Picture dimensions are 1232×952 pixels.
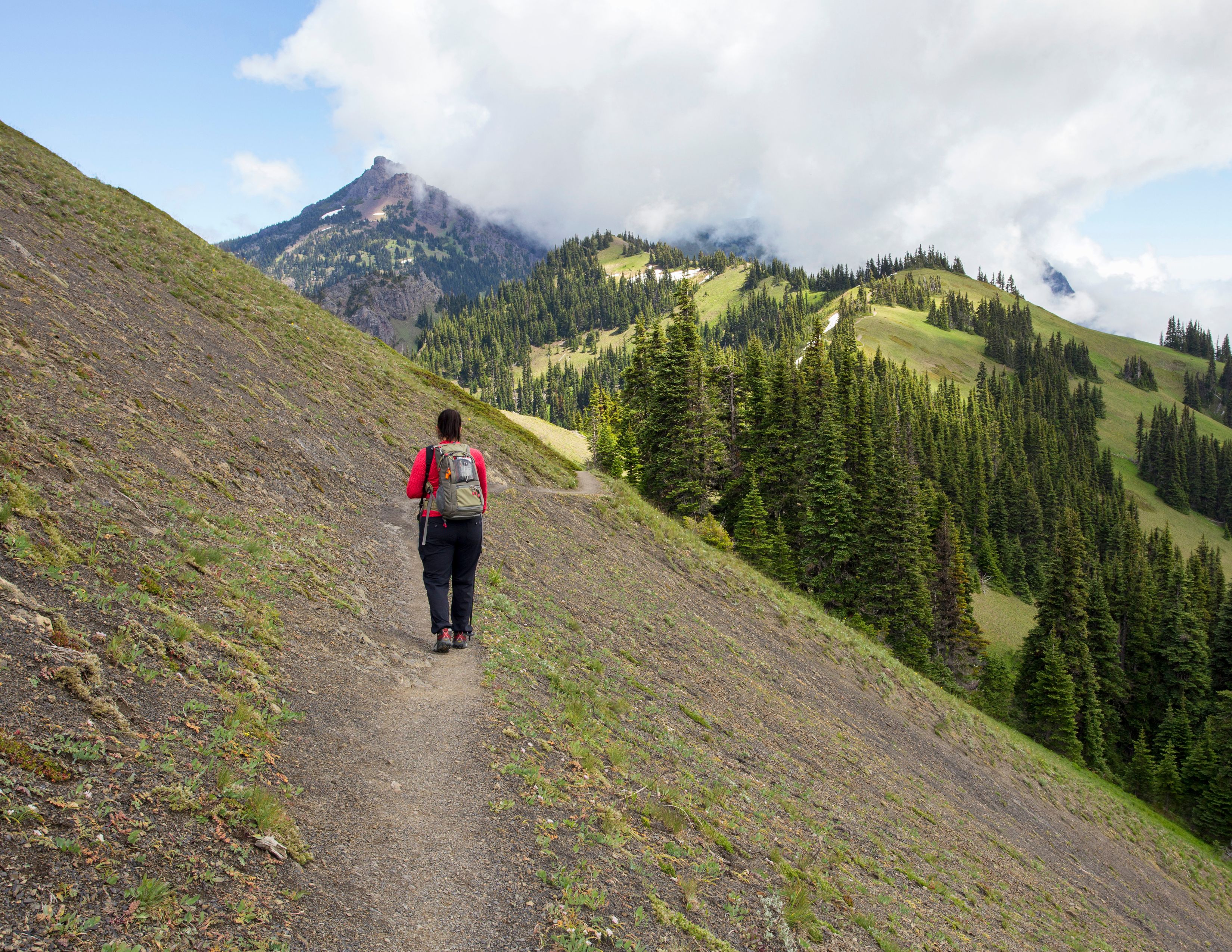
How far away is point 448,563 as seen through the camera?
9.63m

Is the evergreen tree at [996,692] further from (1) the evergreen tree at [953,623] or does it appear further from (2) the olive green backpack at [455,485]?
(2) the olive green backpack at [455,485]

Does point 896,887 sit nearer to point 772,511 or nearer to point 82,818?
point 82,818

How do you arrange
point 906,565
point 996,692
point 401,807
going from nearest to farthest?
point 401,807
point 906,565
point 996,692

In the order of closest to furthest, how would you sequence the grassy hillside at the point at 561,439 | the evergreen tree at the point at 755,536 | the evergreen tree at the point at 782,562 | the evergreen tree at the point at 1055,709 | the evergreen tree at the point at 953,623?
the evergreen tree at the point at 755,536
the evergreen tree at the point at 782,562
the evergreen tree at the point at 1055,709
the evergreen tree at the point at 953,623
the grassy hillside at the point at 561,439

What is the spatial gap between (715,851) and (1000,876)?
13337 millimetres

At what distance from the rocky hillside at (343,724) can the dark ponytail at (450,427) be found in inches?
131

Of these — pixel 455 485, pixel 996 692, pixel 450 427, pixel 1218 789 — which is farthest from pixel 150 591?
pixel 1218 789

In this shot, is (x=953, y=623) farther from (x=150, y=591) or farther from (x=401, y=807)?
(x=150, y=591)

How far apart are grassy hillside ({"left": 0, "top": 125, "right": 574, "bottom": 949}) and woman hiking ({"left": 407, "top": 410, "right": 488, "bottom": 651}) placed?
62.1 inches

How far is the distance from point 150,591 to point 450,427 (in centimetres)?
427

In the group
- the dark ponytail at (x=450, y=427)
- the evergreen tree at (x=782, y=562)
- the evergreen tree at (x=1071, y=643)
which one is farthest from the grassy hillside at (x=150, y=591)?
the evergreen tree at (x=1071, y=643)

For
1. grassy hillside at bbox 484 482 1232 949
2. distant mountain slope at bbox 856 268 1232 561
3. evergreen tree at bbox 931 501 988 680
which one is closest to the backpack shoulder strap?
grassy hillside at bbox 484 482 1232 949

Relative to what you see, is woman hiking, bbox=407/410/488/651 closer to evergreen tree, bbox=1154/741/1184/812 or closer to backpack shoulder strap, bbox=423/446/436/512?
backpack shoulder strap, bbox=423/446/436/512

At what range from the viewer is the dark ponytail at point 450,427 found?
9.55m
